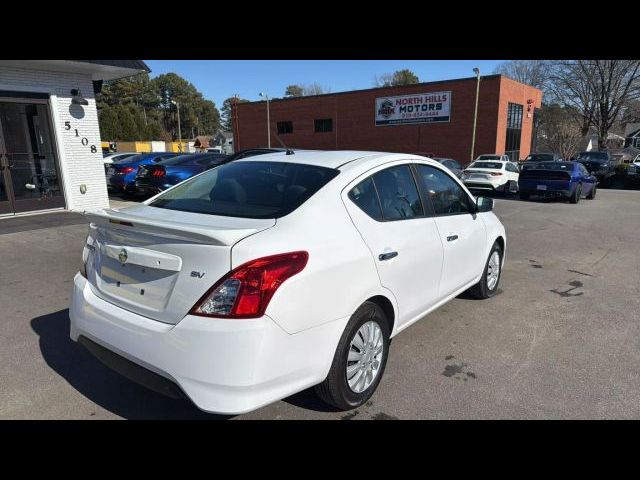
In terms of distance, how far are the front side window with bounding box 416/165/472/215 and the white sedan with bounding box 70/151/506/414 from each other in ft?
0.47

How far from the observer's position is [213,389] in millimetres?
2123

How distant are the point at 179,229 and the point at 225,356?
27.5 inches

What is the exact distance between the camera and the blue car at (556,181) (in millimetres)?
14039

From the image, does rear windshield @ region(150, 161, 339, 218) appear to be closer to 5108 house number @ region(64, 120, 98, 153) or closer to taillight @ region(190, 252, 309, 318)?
taillight @ region(190, 252, 309, 318)

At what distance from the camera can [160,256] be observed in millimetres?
2307

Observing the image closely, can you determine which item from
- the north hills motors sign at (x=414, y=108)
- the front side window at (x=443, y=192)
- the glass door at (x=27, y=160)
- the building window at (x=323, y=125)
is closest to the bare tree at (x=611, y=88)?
the north hills motors sign at (x=414, y=108)

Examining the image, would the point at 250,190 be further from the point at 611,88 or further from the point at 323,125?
the point at 611,88

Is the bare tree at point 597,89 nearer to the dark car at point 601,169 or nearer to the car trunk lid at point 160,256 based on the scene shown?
the dark car at point 601,169

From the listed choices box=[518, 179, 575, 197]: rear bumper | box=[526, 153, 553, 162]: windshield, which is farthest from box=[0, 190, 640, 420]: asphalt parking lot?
box=[526, 153, 553, 162]: windshield

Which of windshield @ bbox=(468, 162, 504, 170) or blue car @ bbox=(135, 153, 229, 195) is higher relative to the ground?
blue car @ bbox=(135, 153, 229, 195)

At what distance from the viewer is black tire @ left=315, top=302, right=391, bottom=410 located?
254 cm

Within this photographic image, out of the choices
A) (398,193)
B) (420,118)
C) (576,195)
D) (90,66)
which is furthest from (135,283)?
(420,118)

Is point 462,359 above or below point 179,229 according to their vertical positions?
below
